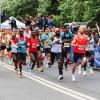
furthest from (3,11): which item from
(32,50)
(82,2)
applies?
(32,50)

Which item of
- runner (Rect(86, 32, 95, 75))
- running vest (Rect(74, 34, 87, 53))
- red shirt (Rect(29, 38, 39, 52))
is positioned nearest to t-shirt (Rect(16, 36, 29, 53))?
red shirt (Rect(29, 38, 39, 52))

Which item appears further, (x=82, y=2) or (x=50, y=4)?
(x=50, y=4)

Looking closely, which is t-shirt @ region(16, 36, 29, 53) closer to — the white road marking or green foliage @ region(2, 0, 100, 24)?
the white road marking

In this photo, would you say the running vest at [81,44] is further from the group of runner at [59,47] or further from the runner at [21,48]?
the runner at [21,48]

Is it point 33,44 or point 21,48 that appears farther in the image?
point 33,44

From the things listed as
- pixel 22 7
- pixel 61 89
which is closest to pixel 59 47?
pixel 61 89

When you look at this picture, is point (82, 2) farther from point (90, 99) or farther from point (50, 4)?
point (90, 99)

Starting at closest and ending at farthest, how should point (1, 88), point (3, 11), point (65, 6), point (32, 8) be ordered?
point (1, 88) → point (65, 6) → point (32, 8) → point (3, 11)

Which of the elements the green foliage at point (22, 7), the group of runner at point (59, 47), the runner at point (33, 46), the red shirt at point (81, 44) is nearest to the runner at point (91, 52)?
the group of runner at point (59, 47)

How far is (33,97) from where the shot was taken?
13844 millimetres

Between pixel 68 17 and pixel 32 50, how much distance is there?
788 inches

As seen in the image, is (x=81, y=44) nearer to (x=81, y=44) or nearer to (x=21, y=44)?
(x=81, y=44)

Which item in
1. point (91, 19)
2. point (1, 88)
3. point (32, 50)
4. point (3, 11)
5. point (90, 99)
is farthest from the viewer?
point (3, 11)

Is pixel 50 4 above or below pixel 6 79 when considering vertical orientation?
above
